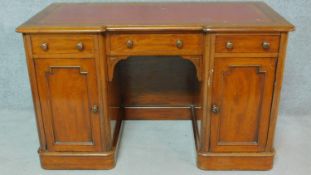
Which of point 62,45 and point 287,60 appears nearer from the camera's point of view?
point 62,45

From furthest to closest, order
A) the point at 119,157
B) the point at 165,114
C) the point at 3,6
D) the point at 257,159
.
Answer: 1. the point at 165,114
2. the point at 3,6
3. the point at 119,157
4. the point at 257,159

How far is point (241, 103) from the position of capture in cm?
170

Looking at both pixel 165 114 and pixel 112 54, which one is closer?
pixel 112 54

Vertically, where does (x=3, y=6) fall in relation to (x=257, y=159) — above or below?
above

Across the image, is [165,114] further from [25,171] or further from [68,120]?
[25,171]

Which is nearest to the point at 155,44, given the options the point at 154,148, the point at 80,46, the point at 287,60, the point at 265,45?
the point at 80,46

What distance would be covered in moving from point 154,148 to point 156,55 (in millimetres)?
632

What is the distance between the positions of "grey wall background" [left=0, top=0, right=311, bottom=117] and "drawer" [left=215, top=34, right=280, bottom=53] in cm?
67

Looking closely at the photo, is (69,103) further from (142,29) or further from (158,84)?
(158,84)

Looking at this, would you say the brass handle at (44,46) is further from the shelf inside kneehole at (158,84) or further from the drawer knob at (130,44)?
the shelf inside kneehole at (158,84)

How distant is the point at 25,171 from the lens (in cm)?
184

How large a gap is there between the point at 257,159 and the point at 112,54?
0.89m

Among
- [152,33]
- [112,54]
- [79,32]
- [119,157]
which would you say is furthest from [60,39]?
[119,157]

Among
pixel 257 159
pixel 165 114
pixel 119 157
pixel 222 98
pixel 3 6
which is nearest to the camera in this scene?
pixel 222 98
